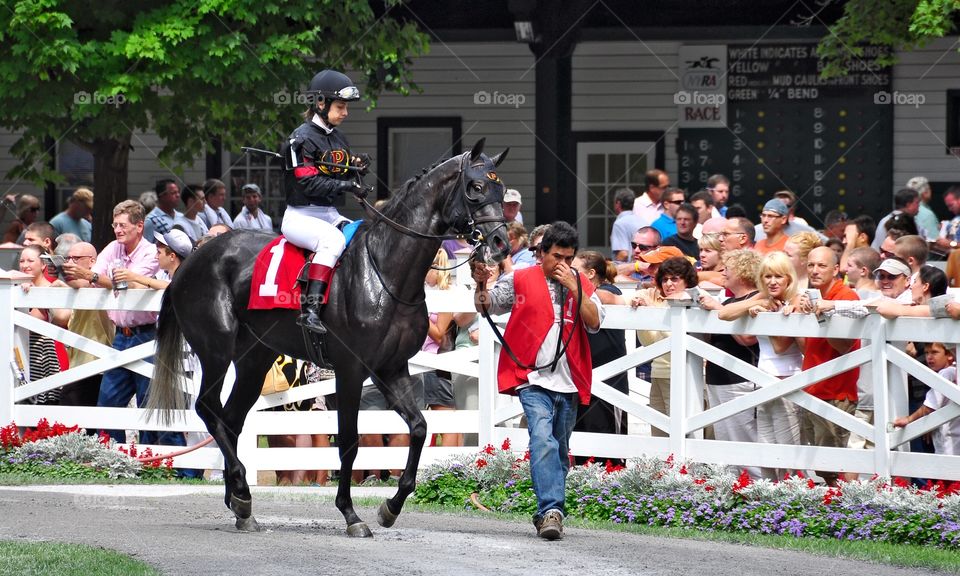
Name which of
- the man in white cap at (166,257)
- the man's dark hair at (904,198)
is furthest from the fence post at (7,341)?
the man's dark hair at (904,198)

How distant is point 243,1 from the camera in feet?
52.4

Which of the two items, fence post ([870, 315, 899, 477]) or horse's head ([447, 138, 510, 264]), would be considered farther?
fence post ([870, 315, 899, 477])

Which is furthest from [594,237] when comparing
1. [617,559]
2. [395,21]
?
[617,559]

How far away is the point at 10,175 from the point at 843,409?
40.4 feet

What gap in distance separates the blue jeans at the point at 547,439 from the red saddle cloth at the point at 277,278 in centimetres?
158

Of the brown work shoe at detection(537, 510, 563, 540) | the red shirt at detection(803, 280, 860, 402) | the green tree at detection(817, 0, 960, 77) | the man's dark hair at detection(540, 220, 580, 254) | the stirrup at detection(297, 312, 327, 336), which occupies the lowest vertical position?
the brown work shoe at detection(537, 510, 563, 540)

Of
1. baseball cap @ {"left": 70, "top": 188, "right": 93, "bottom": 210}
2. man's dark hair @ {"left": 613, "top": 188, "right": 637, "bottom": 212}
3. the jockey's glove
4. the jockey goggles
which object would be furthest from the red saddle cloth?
baseball cap @ {"left": 70, "top": 188, "right": 93, "bottom": 210}

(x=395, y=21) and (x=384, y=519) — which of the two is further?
(x=395, y=21)

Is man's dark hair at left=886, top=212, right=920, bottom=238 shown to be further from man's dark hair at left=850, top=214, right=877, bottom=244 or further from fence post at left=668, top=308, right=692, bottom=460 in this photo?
fence post at left=668, top=308, right=692, bottom=460

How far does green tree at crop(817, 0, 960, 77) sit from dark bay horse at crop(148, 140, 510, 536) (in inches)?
375

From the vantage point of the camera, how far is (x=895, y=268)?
9602mm

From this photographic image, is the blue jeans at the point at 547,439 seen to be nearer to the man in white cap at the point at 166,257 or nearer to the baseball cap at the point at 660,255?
the baseball cap at the point at 660,255

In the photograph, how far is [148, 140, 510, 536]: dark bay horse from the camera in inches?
325

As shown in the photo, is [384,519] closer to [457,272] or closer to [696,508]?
[696,508]
